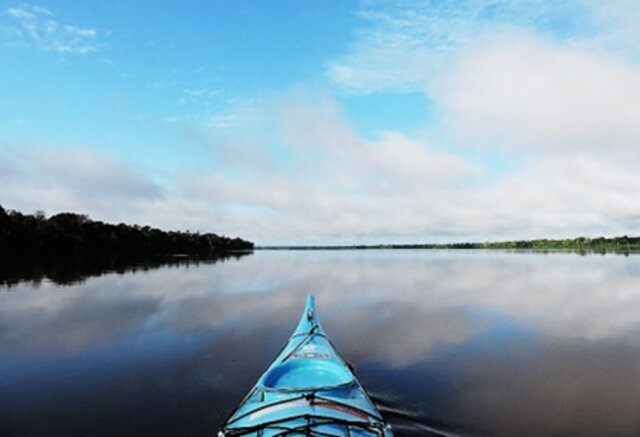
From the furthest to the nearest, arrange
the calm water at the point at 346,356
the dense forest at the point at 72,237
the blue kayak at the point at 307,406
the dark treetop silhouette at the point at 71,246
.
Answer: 1. the dense forest at the point at 72,237
2. the dark treetop silhouette at the point at 71,246
3. the calm water at the point at 346,356
4. the blue kayak at the point at 307,406

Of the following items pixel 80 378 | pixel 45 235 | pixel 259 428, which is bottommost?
pixel 80 378

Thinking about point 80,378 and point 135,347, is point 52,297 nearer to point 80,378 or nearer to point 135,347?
point 135,347

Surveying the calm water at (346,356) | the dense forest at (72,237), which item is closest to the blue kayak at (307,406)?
the calm water at (346,356)

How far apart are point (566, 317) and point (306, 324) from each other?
15.0 meters

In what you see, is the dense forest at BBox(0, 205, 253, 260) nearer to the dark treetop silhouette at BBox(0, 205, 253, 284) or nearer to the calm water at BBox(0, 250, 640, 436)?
the dark treetop silhouette at BBox(0, 205, 253, 284)

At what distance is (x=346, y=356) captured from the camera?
1384 centimetres

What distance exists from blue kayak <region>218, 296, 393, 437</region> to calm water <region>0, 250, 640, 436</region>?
166 cm

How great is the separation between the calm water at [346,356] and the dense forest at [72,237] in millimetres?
48491

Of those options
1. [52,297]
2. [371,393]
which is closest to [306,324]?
[371,393]

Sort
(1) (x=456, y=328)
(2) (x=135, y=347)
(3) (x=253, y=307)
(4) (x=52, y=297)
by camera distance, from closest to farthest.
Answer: (2) (x=135, y=347) < (1) (x=456, y=328) < (3) (x=253, y=307) < (4) (x=52, y=297)

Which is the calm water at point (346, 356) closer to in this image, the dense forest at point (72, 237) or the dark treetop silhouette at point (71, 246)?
the dark treetop silhouette at point (71, 246)

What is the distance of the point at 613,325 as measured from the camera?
64.0 feet

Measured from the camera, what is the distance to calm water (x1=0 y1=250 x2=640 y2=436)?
8.88 m

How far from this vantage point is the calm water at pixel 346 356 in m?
8.88
